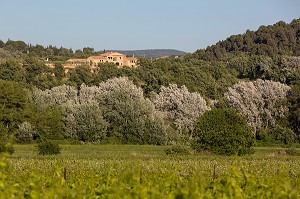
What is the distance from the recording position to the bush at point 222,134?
44.4 meters

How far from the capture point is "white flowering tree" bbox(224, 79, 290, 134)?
238 ft

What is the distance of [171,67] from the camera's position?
307ft

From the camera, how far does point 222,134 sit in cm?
4484

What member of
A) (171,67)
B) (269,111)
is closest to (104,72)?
(171,67)

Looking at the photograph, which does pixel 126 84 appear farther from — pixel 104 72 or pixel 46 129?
pixel 104 72

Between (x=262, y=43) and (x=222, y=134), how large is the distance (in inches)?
4092

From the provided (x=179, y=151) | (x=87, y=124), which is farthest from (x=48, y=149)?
(x=87, y=124)

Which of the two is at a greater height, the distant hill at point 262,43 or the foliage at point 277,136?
the distant hill at point 262,43

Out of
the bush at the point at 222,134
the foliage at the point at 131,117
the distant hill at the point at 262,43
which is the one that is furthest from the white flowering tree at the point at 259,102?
the distant hill at the point at 262,43

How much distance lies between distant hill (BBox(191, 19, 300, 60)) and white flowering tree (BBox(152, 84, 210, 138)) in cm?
6516

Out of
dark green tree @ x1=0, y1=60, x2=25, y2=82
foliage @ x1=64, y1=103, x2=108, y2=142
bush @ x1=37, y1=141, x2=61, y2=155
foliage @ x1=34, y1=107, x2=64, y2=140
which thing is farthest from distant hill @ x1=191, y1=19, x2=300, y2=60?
bush @ x1=37, y1=141, x2=61, y2=155

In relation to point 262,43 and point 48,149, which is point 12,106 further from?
point 262,43

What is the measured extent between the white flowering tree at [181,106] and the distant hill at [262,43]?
6516 centimetres

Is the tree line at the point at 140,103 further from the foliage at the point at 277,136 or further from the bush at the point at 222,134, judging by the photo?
the bush at the point at 222,134
